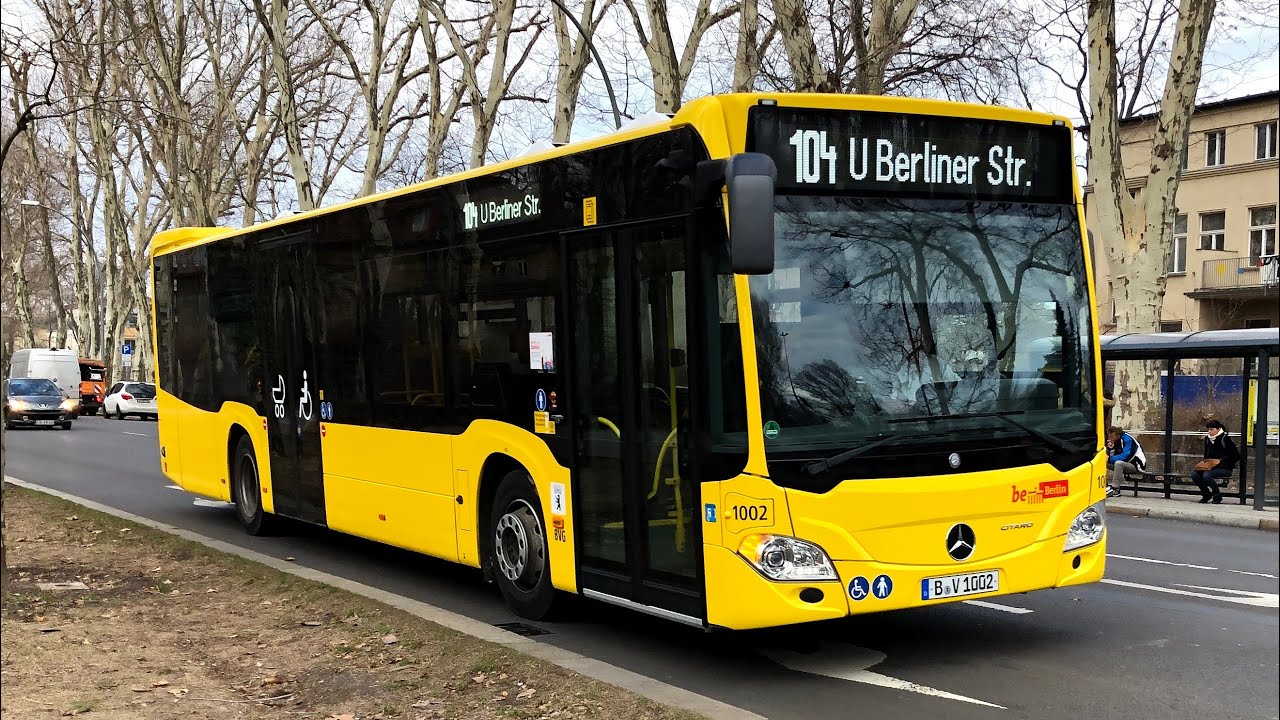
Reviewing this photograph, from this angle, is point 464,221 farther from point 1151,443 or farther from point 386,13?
point 386,13

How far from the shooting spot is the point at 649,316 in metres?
7.71

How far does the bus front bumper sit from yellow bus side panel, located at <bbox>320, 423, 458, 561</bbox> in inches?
130

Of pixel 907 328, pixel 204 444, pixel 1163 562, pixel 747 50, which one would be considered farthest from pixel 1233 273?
pixel 907 328

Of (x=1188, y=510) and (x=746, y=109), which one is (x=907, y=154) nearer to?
(x=746, y=109)

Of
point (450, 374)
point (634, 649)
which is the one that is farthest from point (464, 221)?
point (634, 649)

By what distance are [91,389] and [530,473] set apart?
53.9 m

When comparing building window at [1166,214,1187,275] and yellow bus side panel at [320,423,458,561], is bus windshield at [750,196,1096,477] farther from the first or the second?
building window at [1166,214,1187,275]

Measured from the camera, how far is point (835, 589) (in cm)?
704

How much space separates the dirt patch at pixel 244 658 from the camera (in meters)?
6.68

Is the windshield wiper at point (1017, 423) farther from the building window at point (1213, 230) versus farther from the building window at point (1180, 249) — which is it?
the building window at point (1180, 249)

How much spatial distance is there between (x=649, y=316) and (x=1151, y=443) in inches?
635

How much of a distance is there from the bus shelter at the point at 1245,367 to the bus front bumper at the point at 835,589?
9.58 m

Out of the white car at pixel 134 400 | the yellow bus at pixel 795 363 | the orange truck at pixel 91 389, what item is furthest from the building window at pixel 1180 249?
the yellow bus at pixel 795 363

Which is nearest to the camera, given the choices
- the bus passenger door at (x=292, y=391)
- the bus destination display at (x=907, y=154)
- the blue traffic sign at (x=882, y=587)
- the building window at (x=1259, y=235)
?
the blue traffic sign at (x=882, y=587)
